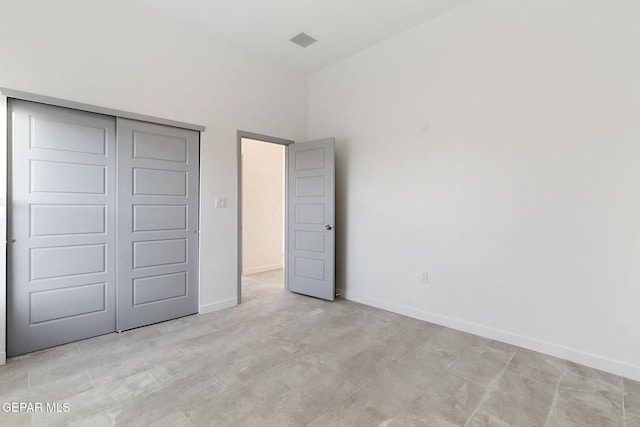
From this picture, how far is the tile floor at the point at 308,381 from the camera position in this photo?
1.82 m

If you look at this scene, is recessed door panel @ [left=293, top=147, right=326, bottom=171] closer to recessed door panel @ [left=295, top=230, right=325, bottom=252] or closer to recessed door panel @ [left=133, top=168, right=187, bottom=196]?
recessed door panel @ [left=295, top=230, right=325, bottom=252]

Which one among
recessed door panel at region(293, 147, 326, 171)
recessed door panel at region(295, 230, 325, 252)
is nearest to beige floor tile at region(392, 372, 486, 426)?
recessed door panel at region(295, 230, 325, 252)

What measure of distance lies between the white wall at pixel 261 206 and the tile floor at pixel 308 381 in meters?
2.73

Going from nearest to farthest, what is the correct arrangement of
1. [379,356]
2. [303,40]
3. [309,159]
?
1. [379,356]
2. [303,40]
3. [309,159]

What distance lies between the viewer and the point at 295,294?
4395mm

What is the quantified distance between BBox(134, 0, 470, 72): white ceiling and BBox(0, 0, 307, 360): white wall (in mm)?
209

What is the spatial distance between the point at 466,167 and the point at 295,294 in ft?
9.20

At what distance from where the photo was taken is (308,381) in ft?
7.14

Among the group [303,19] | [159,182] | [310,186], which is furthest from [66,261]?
[303,19]

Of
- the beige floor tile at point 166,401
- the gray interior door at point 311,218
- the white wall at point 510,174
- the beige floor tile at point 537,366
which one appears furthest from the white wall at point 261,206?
the beige floor tile at point 537,366

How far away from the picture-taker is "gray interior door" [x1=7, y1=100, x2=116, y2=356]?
2.49 meters

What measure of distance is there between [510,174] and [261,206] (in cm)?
432

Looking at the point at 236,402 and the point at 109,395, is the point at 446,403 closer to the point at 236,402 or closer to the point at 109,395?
the point at 236,402

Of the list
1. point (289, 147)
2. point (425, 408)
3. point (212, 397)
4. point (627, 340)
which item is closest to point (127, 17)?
point (289, 147)
